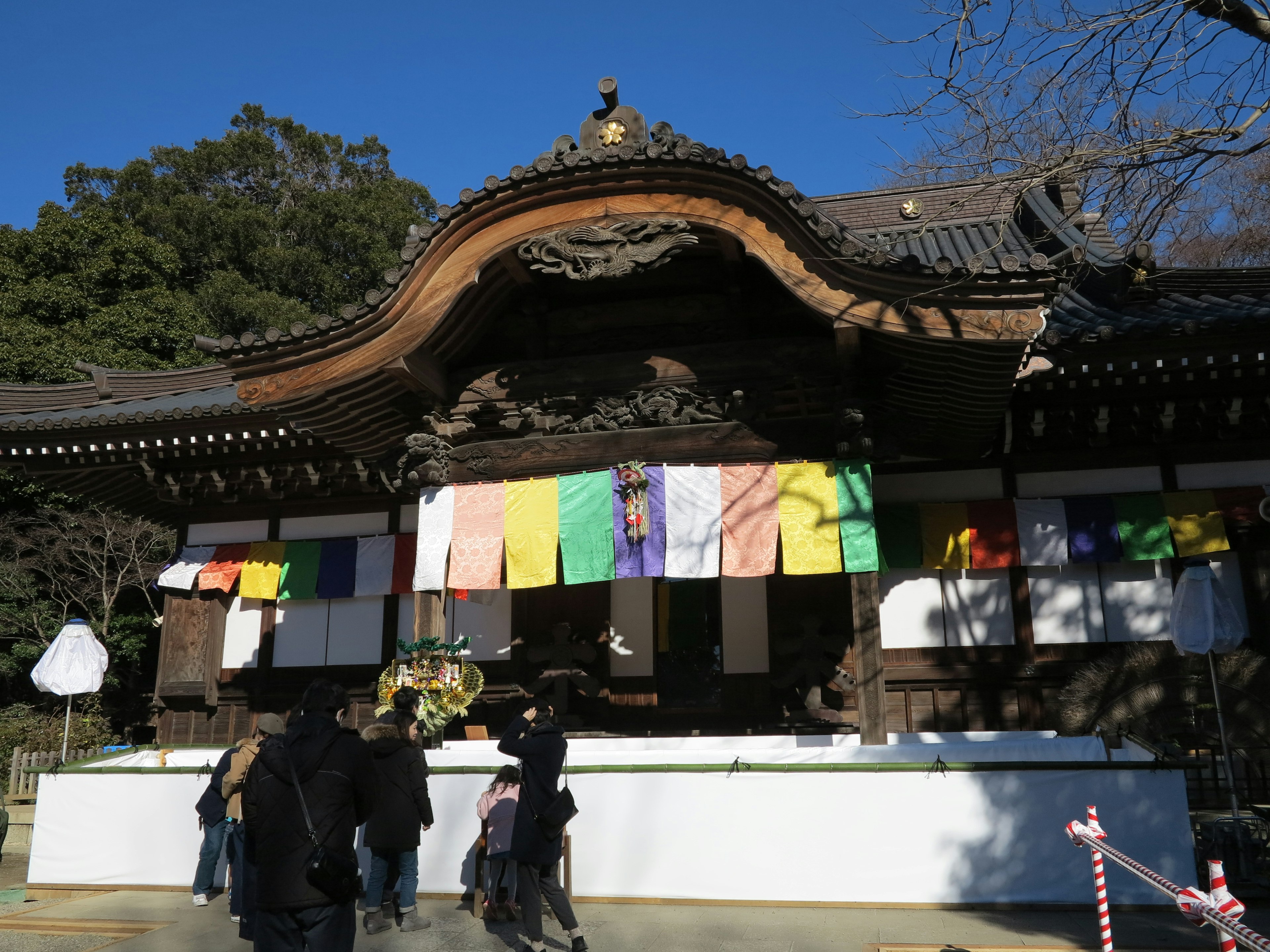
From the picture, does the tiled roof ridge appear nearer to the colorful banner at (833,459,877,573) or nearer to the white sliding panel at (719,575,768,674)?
the colorful banner at (833,459,877,573)

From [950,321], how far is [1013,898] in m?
4.22

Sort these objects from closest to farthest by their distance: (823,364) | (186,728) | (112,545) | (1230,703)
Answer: (1230,703)
(823,364)
(186,728)
(112,545)

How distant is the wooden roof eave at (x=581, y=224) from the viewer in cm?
756

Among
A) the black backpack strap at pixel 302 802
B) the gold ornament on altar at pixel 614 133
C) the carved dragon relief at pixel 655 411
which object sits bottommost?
the black backpack strap at pixel 302 802

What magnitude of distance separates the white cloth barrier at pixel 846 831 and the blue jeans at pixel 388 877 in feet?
2.60

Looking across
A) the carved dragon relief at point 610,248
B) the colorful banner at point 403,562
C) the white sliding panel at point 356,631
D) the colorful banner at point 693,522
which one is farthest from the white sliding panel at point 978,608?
the white sliding panel at point 356,631

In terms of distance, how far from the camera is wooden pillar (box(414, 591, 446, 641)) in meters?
8.95

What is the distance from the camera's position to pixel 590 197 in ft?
27.3

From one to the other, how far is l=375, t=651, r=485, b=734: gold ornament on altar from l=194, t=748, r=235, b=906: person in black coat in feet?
5.47

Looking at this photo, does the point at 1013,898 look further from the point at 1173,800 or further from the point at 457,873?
the point at 457,873

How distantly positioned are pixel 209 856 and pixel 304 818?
12.4 feet

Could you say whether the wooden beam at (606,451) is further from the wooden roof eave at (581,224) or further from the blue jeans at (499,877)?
the blue jeans at (499,877)

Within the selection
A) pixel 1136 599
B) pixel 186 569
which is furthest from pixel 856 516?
pixel 186 569

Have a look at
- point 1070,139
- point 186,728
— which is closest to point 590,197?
point 1070,139
